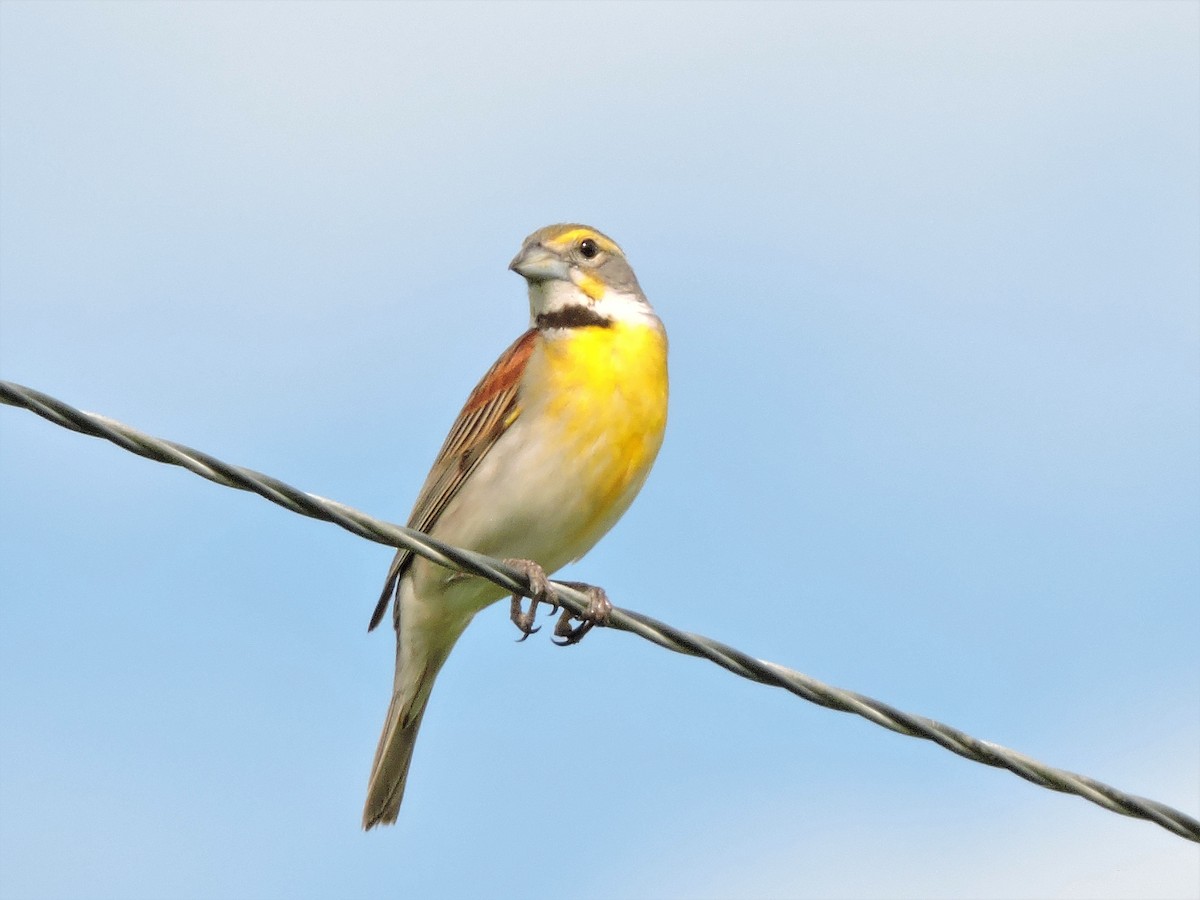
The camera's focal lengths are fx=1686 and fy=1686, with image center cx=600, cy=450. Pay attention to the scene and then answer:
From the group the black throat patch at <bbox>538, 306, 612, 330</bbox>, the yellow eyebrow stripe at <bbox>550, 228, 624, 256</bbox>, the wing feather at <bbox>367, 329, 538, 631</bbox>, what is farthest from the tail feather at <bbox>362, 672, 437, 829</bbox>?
the yellow eyebrow stripe at <bbox>550, 228, 624, 256</bbox>

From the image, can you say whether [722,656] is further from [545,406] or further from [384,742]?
[384,742]

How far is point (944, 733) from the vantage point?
5.57 meters

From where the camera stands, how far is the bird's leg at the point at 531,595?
6863 millimetres

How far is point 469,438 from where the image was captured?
897 centimetres

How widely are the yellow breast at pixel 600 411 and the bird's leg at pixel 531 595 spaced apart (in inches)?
24.9

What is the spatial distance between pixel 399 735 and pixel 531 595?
10.5 ft

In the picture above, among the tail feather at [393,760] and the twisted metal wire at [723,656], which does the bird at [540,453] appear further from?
the twisted metal wire at [723,656]

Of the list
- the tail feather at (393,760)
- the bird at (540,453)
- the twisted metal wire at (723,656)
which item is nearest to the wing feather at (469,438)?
the bird at (540,453)

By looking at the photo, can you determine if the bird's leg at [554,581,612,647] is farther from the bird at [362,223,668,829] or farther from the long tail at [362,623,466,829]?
the long tail at [362,623,466,829]

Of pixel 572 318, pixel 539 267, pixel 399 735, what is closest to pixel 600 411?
pixel 572 318

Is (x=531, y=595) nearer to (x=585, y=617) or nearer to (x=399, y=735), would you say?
(x=585, y=617)

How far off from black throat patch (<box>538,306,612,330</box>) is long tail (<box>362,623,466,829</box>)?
1919 millimetres

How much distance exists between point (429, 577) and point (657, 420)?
1475mm

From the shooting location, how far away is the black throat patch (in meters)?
9.04
